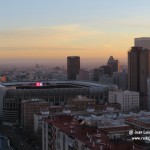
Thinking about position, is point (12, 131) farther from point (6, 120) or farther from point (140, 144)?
point (140, 144)

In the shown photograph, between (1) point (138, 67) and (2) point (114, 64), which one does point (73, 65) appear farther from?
(1) point (138, 67)

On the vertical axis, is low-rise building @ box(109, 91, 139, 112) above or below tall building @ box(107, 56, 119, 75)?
below

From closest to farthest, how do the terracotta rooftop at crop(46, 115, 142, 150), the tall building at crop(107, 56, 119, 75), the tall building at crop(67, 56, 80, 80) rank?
the terracotta rooftop at crop(46, 115, 142, 150), the tall building at crop(67, 56, 80, 80), the tall building at crop(107, 56, 119, 75)

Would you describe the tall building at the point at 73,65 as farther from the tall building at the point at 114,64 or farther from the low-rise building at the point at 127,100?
the low-rise building at the point at 127,100

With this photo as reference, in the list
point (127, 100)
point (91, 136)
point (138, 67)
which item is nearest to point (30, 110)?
point (127, 100)

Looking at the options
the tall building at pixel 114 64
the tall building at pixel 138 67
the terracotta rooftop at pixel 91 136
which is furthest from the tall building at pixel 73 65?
→ the terracotta rooftop at pixel 91 136

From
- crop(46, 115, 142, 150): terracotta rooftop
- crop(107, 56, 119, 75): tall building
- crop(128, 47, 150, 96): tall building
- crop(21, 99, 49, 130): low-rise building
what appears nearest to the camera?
crop(46, 115, 142, 150): terracotta rooftop

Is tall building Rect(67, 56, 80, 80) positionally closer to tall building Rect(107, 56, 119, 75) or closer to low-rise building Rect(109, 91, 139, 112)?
tall building Rect(107, 56, 119, 75)

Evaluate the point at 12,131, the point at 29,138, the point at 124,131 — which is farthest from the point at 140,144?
the point at 12,131

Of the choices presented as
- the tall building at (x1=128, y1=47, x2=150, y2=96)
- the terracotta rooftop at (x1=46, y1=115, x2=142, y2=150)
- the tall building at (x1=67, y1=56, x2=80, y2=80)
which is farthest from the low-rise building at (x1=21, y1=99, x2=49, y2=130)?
the tall building at (x1=67, y1=56, x2=80, y2=80)
